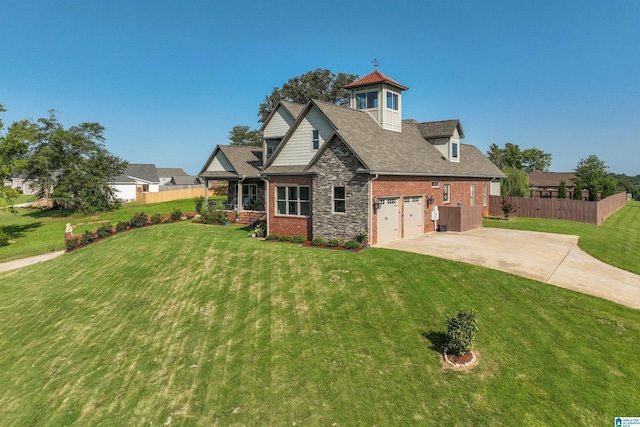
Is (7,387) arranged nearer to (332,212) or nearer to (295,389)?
(295,389)

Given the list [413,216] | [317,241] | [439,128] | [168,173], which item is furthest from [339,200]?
[168,173]

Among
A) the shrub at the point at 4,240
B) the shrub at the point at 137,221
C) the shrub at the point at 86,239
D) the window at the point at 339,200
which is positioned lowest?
the shrub at the point at 4,240

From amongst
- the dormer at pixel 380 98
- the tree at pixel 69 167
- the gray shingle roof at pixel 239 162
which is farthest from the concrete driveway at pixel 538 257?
the tree at pixel 69 167

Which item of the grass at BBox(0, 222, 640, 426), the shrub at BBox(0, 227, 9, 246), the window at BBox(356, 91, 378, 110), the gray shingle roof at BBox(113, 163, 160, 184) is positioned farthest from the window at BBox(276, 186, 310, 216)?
the gray shingle roof at BBox(113, 163, 160, 184)

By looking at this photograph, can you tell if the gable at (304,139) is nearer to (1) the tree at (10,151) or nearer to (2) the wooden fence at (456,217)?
(2) the wooden fence at (456,217)

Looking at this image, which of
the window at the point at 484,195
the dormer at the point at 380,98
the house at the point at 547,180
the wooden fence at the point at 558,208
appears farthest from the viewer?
the house at the point at 547,180

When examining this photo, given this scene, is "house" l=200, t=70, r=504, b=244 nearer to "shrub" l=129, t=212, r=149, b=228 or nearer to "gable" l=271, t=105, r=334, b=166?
"gable" l=271, t=105, r=334, b=166

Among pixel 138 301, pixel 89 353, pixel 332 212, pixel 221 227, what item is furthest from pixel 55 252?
pixel 332 212
